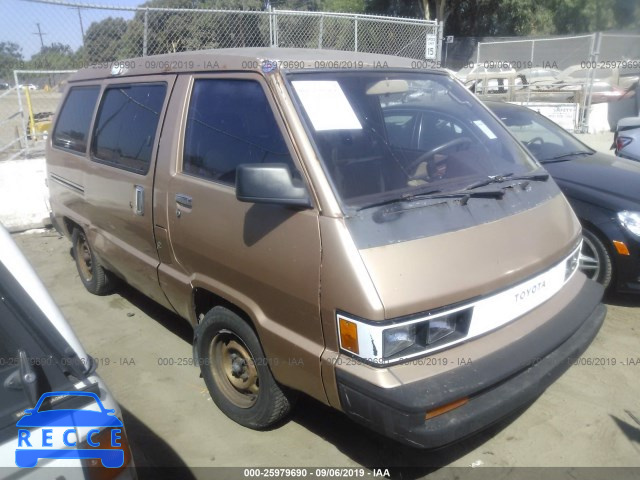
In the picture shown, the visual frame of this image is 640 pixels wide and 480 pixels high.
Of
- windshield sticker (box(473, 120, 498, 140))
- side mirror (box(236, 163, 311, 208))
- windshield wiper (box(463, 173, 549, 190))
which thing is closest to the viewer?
side mirror (box(236, 163, 311, 208))

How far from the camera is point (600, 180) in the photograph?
4617mm

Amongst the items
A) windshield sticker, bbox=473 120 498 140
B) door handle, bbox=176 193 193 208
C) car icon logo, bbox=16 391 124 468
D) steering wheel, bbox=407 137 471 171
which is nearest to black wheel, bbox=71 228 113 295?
door handle, bbox=176 193 193 208

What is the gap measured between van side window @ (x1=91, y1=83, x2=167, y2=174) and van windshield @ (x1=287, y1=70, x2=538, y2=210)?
125 centimetres

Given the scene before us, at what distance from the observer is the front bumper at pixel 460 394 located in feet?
7.19

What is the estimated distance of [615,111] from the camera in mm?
14117

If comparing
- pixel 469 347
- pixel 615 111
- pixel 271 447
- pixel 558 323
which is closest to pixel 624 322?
pixel 558 323

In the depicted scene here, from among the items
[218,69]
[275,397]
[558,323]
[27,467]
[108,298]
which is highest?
[218,69]

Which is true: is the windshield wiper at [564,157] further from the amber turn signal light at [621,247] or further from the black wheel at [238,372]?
the black wheel at [238,372]

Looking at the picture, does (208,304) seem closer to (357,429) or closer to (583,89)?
(357,429)

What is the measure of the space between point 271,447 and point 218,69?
2153 mm

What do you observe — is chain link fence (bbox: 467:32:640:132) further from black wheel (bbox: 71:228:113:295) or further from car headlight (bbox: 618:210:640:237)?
black wheel (bbox: 71:228:113:295)

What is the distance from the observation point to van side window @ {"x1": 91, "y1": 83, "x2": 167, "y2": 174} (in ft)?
11.6

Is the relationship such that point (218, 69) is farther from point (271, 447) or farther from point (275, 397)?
point (271, 447)

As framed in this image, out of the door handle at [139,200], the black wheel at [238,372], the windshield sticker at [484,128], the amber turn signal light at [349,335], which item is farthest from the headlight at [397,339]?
the door handle at [139,200]
